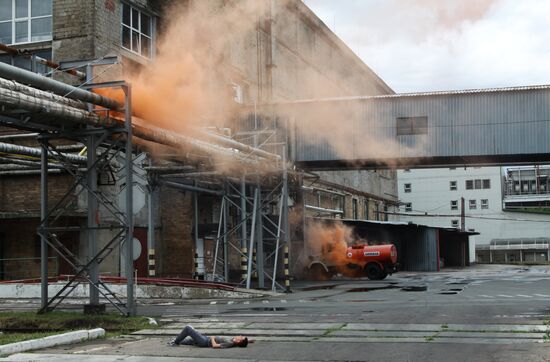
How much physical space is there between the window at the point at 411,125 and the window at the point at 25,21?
637 inches

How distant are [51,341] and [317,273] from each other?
1008 inches

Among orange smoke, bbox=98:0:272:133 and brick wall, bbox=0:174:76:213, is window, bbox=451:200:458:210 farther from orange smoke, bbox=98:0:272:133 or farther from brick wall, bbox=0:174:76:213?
brick wall, bbox=0:174:76:213

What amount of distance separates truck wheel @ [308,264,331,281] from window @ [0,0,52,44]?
1765 cm

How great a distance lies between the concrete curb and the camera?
1107 cm

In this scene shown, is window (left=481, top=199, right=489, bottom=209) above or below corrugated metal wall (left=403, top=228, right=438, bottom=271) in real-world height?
above

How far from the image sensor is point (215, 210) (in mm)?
33375

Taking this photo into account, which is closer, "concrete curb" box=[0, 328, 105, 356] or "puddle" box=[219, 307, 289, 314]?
"concrete curb" box=[0, 328, 105, 356]

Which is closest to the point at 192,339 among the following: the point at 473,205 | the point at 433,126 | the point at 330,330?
the point at 330,330

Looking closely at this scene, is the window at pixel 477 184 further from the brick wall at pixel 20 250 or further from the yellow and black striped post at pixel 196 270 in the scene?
the brick wall at pixel 20 250

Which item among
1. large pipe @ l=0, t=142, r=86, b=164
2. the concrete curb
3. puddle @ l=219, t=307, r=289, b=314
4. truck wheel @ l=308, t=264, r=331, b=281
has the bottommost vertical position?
truck wheel @ l=308, t=264, r=331, b=281

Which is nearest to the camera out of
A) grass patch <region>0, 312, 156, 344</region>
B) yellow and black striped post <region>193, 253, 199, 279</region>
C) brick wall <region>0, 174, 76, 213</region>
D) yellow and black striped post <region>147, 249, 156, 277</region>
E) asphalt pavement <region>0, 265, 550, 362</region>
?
asphalt pavement <region>0, 265, 550, 362</region>

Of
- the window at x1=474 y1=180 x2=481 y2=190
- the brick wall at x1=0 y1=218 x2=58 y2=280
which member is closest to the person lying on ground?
the brick wall at x1=0 y1=218 x2=58 y2=280

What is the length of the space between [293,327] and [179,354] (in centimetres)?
371

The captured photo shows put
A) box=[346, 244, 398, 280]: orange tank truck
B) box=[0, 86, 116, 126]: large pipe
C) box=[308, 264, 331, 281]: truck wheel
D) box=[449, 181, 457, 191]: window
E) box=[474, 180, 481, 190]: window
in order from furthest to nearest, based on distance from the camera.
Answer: box=[449, 181, 457, 191]: window
box=[474, 180, 481, 190]: window
box=[308, 264, 331, 281]: truck wheel
box=[346, 244, 398, 280]: orange tank truck
box=[0, 86, 116, 126]: large pipe
